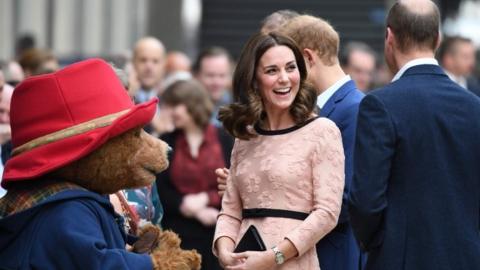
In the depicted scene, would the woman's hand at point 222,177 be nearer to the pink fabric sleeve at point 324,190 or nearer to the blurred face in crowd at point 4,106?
the pink fabric sleeve at point 324,190

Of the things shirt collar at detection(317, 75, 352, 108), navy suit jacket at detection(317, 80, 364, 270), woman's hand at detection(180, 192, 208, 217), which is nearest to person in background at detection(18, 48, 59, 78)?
woman's hand at detection(180, 192, 208, 217)

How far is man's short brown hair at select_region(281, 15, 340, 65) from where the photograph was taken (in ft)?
20.2

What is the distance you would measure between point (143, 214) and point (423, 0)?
175cm

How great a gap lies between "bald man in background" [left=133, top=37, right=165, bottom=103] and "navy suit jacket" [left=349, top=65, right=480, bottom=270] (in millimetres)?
5560

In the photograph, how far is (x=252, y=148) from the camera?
571 cm

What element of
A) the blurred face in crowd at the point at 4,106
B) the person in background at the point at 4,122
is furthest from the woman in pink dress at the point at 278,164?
the blurred face in crowd at the point at 4,106

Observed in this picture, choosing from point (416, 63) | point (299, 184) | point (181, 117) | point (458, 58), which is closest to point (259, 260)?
point (299, 184)

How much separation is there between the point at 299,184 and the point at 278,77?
542mm

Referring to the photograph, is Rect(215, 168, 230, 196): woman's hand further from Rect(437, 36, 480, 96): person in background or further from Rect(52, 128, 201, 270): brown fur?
Rect(437, 36, 480, 96): person in background

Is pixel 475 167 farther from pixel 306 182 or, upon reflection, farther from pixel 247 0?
pixel 247 0

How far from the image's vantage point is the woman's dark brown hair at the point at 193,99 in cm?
914

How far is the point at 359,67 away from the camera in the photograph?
468 inches

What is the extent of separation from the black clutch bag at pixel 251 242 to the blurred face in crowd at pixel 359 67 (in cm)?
638

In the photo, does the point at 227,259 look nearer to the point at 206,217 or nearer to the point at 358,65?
the point at 206,217
